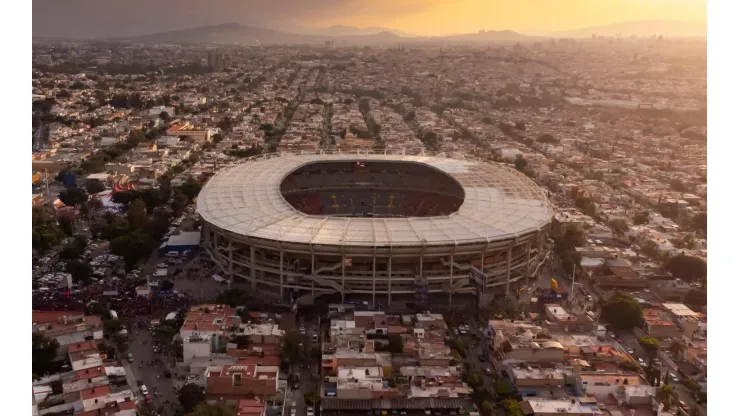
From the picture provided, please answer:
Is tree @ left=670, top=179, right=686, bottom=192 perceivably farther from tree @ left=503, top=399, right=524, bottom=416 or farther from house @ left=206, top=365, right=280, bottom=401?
house @ left=206, top=365, right=280, bottom=401

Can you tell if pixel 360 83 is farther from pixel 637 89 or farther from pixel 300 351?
pixel 300 351

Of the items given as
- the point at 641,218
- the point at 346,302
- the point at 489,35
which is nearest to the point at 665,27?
the point at 641,218

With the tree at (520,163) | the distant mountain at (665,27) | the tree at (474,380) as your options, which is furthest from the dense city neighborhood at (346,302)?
the distant mountain at (665,27)

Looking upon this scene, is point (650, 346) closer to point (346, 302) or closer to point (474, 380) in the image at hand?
point (474, 380)

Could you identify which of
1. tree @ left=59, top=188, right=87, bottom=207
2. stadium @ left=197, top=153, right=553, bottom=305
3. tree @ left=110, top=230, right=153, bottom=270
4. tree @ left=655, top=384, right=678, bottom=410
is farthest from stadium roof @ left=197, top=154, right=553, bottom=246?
tree @ left=59, top=188, right=87, bottom=207

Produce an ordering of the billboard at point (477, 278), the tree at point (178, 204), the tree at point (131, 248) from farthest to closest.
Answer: the tree at point (178, 204)
the tree at point (131, 248)
the billboard at point (477, 278)

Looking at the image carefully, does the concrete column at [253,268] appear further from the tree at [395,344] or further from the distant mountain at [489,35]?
the distant mountain at [489,35]

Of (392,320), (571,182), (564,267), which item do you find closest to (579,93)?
(571,182)
